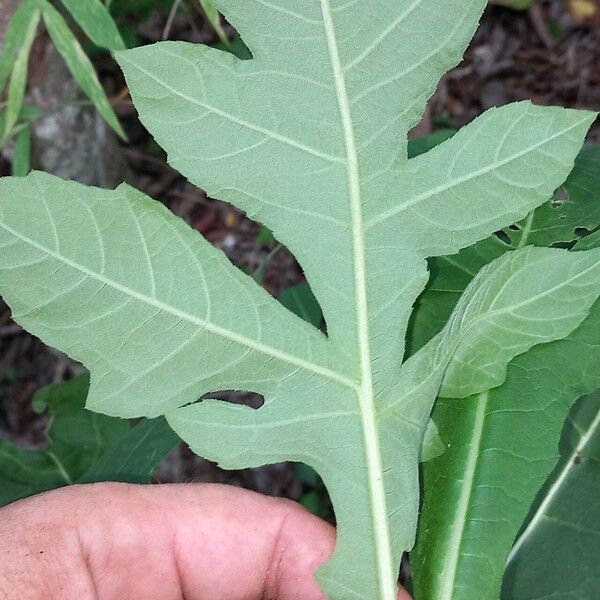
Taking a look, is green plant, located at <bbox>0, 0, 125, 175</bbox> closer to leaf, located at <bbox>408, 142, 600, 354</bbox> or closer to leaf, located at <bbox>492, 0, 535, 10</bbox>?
leaf, located at <bbox>408, 142, 600, 354</bbox>

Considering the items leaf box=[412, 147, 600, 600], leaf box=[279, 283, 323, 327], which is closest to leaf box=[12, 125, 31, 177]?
leaf box=[279, 283, 323, 327]

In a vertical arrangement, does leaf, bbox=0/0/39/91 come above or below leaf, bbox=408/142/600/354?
above

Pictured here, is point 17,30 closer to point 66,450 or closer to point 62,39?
point 62,39

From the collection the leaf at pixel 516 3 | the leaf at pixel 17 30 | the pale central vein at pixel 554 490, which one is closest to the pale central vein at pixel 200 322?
the pale central vein at pixel 554 490

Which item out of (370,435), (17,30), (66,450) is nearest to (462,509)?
(370,435)

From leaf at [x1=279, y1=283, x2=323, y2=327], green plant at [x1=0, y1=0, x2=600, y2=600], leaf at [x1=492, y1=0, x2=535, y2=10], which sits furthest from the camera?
Result: leaf at [x1=492, y1=0, x2=535, y2=10]

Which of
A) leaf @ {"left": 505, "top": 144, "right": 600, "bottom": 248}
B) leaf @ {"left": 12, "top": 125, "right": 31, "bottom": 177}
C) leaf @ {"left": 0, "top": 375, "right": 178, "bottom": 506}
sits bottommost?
leaf @ {"left": 0, "top": 375, "right": 178, "bottom": 506}

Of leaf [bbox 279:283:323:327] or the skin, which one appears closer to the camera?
the skin
